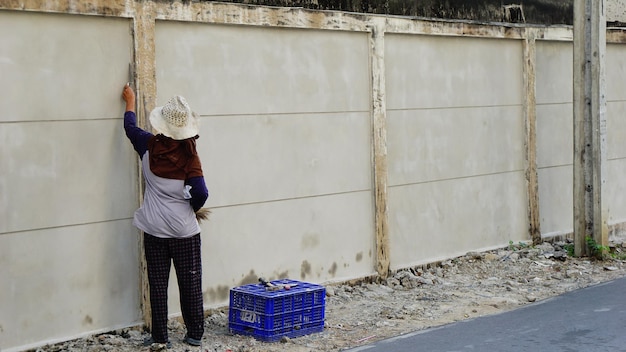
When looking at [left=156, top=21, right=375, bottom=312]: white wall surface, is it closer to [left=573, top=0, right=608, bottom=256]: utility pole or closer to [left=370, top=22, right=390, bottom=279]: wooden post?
[left=370, top=22, right=390, bottom=279]: wooden post

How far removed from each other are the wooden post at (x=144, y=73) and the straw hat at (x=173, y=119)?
0.43 metres

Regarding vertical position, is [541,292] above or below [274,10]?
below

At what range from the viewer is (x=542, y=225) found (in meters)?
12.4

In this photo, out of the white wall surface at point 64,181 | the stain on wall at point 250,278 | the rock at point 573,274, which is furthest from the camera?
the rock at point 573,274

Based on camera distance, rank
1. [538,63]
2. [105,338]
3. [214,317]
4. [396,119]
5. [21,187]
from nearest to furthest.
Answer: [21,187] → [105,338] → [214,317] → [396,119] → [538,63]

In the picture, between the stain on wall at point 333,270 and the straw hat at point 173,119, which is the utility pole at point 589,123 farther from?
the straw hat at point 173,119

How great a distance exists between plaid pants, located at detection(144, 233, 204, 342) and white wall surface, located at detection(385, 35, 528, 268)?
3308 mm

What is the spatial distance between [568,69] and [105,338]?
757 centimetres

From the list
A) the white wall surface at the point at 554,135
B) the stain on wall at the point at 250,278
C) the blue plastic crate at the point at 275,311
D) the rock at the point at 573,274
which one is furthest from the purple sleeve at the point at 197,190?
the white wall surface at the point at 554,135

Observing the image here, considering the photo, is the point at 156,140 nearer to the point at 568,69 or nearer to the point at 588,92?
the point at 588,92

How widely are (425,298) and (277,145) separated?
6.96ft

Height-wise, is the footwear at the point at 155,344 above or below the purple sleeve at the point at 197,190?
below

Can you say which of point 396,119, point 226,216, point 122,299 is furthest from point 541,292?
point 122,299

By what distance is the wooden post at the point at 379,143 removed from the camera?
10055 mm
